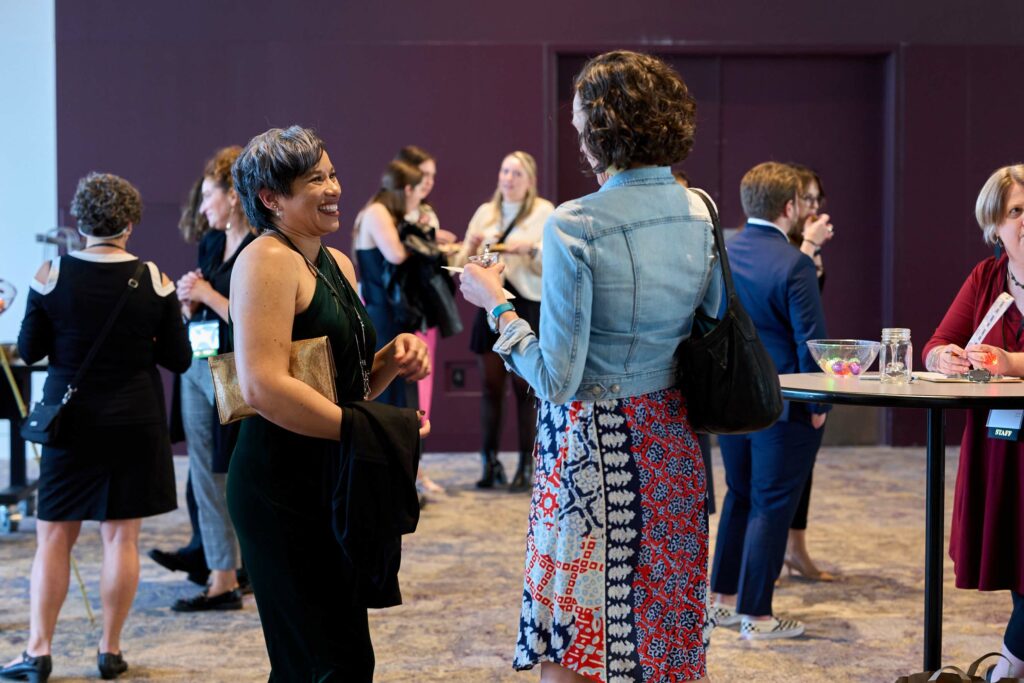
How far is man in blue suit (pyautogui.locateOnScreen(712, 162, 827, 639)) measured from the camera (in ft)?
12.5

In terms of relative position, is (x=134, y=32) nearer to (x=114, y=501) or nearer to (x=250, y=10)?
(x=250, y=10)

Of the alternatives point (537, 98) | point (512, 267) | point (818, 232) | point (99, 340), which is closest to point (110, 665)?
point (99, 340)

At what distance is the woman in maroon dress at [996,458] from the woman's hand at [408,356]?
1419 mm

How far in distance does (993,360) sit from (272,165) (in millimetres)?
1795

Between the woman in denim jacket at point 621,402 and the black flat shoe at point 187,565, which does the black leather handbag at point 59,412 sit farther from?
the woman in denim jacket at point 621,402

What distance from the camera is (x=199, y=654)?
376 cm

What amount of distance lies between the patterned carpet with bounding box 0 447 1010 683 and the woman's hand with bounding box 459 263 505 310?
1.59m

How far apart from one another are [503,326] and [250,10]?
590cm

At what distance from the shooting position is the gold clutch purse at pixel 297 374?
2271 millimetres

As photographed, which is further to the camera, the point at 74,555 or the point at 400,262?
the point at 400,262

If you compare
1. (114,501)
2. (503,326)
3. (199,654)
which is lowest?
(199,654)

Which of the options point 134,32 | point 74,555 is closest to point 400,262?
point 74,555

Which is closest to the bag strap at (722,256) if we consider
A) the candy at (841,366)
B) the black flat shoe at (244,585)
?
the candy at (841,366)

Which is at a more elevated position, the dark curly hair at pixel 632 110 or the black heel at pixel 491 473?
the dark curly hair at pixel 632 110
